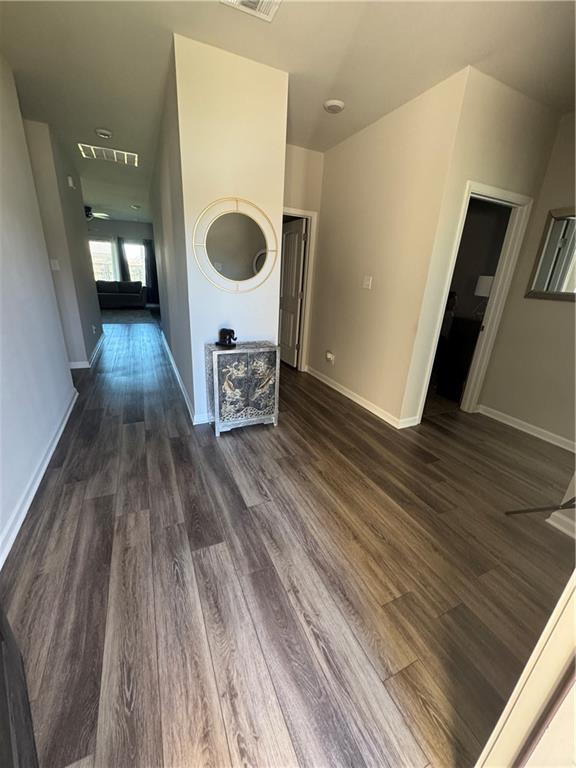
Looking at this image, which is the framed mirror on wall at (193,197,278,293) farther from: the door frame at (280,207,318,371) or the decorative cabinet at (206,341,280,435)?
the door frame at (280,207,318,371)

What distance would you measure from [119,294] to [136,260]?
2130 mm

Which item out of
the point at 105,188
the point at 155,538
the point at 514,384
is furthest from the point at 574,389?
the point at 105,188

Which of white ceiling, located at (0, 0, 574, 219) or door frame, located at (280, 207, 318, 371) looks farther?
door frame, located at (280, 207, 318, 371)

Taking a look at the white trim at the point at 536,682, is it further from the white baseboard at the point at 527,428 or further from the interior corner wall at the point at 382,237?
the white baseboard at the point at 527,428

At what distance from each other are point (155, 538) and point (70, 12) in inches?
118

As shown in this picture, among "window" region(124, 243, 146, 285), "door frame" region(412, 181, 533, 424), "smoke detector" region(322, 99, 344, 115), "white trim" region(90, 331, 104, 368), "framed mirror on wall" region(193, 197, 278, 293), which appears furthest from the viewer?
"window" region(124, 243, 146, 285)

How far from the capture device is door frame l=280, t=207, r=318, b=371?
11.9ft

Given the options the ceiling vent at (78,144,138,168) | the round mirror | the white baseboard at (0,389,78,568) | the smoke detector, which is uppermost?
the smoke detector

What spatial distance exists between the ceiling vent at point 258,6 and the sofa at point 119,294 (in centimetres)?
811

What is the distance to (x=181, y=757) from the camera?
34.0 inches

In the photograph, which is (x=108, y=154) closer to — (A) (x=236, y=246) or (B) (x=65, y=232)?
(B) (x=65, y=232)

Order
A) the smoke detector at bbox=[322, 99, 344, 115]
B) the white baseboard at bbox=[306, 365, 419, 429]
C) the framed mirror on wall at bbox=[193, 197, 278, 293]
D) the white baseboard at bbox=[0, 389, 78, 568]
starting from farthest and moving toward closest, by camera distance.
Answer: the white baseboard at bbox=[306, 365, 419, 429], the smoke detector at bbox=[322, 99, 344, 115], the framed mirror on wall at bbox=[193, 197, 278, 293], the white baseboard at bbox=[0, 389, 78, 568]

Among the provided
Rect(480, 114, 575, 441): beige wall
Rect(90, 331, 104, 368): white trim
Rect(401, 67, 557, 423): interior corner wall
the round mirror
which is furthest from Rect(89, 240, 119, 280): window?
Rect(480, 114, 575, 441): beige wall

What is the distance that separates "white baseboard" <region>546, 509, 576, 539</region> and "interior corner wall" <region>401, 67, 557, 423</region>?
51.7 inches
